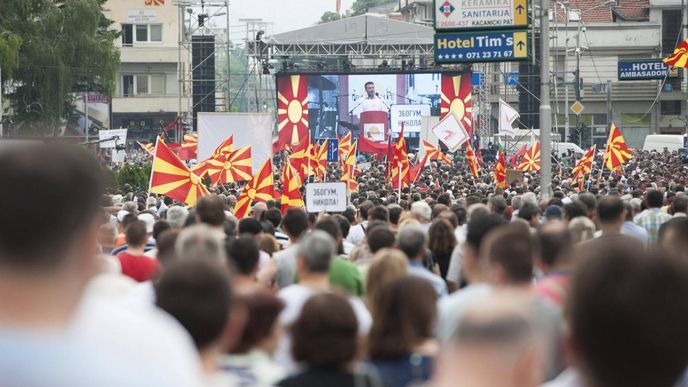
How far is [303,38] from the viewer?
6694 cm

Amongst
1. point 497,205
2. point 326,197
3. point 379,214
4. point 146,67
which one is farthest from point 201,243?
point 146,67

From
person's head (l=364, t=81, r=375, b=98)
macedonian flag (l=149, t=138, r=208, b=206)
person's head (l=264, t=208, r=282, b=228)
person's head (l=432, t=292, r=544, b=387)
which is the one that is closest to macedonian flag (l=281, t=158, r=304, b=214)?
macedonian flag (l=149, t=138, r=208, b=206)

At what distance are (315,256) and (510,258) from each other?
1.30m

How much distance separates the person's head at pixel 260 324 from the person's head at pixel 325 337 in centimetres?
28

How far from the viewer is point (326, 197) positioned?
18469mm

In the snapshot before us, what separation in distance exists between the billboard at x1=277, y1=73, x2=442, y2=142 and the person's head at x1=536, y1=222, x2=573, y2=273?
166ft

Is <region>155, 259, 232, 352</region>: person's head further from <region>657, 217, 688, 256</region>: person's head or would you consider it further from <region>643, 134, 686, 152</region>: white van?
<region>643, 134, 686, 152</region>: white van

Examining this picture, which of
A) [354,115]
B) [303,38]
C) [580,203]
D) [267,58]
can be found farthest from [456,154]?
[580,203]

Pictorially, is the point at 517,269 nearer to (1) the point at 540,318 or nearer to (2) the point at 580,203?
(1) the point at 540,318

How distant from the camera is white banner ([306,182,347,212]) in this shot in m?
18.4

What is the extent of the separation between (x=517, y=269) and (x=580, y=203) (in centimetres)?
620

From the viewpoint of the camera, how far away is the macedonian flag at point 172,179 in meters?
19.1

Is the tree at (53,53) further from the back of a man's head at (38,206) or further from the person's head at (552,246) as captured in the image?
the back of a man's head at (38,206)

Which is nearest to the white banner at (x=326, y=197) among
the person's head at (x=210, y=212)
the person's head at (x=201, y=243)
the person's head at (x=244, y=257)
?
the person's head at (x=210, y=212)
